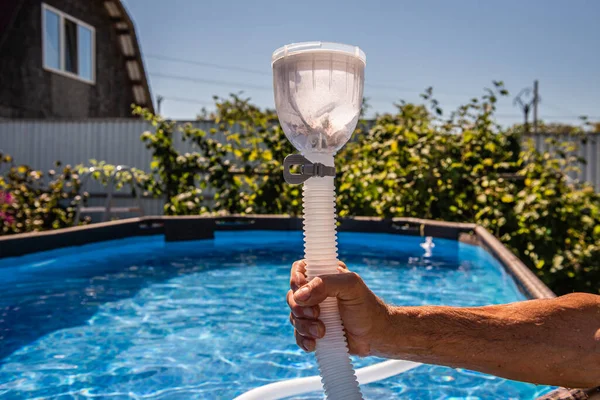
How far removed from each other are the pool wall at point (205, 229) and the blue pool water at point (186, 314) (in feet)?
0.32

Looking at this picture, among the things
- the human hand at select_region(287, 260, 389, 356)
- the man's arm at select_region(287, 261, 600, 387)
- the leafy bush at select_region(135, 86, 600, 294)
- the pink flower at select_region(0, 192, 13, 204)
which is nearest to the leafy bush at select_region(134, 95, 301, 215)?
the leafy bush at select_region(135, 86, 600, 294)

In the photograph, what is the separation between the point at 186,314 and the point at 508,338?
8.86 feet

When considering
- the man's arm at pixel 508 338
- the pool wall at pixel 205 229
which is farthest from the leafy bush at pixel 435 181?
the man's arm at pixel 508 338

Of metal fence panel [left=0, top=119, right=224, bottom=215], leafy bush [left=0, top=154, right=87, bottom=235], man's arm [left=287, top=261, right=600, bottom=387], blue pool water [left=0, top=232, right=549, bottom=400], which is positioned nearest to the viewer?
man's arm [left=287, top=261, right=600, bottom=387]

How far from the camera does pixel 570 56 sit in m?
23.9

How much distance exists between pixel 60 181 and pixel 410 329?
727 centimetres

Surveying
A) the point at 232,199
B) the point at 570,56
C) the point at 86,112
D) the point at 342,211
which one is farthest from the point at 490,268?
the point at 570,56

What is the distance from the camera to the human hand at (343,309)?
3.06 ft

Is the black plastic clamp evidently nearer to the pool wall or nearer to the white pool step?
the white pool step

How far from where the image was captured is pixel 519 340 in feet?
4.05

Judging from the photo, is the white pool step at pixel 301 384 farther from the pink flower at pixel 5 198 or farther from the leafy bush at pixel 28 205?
the pink flower at pixel 5 198

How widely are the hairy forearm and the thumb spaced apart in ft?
0.85

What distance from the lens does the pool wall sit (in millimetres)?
4773

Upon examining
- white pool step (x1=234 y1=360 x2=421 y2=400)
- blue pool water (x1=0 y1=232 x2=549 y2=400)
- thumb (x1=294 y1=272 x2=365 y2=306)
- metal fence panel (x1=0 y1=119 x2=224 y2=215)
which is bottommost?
blue pool water (x1=0 y1=232 x2=549 y2=400)
